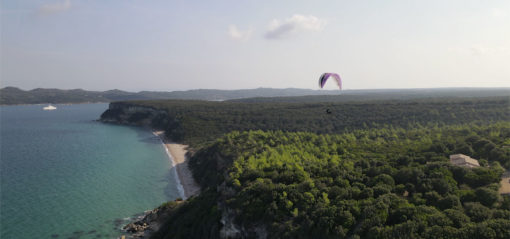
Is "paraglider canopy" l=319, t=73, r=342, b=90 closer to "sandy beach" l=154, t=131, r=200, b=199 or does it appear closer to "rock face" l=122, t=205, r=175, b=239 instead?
"rock face" l=122, t=205, r=175, b=239

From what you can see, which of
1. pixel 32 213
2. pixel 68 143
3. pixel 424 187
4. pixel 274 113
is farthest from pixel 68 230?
pixel 274 113

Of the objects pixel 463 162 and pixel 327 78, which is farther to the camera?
pixel 327 78

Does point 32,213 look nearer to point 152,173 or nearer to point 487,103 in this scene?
point 152,173

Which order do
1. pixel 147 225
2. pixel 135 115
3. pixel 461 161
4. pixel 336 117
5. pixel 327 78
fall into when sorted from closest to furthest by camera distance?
1. pixel 461 161
2. pixel 327 78
3. pixel 147 225
4. pixel 336 117
5. pixel 135 115

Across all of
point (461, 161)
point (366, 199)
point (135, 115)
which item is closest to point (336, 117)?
point (461, 161)

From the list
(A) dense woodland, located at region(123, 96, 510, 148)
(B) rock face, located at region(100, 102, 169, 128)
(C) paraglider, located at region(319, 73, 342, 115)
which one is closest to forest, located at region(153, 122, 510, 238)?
(C) paraglider, located at region(319, 73, 342, 115)

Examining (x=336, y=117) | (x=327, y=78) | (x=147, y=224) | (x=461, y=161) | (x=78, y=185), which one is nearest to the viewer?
(x=461, y=161)

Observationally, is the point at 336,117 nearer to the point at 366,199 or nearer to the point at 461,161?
the point at 461,161
